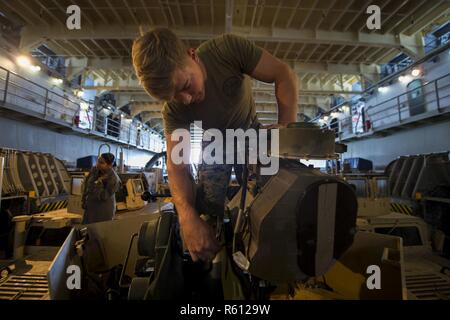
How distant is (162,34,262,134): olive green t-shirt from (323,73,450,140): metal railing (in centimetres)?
414

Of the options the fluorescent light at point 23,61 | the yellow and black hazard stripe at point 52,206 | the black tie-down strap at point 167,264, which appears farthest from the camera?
the fluorescent light at point 23,61

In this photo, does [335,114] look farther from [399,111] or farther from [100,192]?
[100,192]

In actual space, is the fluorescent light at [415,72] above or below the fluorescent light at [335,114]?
below

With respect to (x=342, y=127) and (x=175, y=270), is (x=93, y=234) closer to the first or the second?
(x=175, y=270)

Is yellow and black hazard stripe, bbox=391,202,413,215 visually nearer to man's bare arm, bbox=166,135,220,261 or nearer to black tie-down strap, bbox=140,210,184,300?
man's bare arm, bbox=166,135,220,261

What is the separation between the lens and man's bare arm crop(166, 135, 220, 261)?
2.32ft

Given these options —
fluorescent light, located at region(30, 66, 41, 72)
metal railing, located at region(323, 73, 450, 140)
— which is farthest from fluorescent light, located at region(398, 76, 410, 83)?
fluorescent light, located at region(30, 66, 41, 72)

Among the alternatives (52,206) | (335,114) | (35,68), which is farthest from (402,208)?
(35,68)

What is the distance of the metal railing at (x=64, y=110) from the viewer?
5.21 metres

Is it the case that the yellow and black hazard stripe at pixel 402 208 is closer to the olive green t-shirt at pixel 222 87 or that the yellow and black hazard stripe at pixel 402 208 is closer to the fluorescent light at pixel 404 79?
the fluorescent light at pixel 404 79

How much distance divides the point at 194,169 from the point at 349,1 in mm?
5105

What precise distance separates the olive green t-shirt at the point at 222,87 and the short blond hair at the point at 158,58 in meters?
0.28

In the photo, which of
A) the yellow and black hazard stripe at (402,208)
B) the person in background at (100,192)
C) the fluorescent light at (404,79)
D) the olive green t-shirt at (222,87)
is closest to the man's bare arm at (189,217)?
the olive green t-shirt at (222,87)
